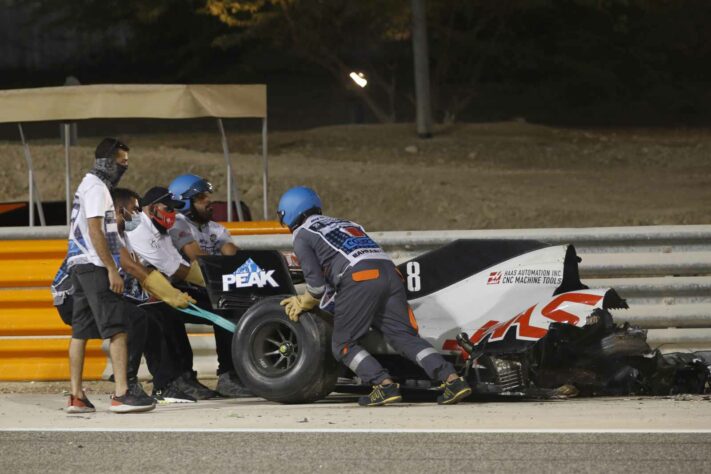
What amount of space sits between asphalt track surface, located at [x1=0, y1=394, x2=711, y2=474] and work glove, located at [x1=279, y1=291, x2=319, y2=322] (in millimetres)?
546

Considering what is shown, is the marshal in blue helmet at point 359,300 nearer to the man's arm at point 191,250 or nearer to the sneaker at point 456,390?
the sneaker at point 456,390

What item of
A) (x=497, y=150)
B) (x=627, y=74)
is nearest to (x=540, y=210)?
(x=497, y=150)

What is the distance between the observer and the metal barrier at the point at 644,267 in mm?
10141

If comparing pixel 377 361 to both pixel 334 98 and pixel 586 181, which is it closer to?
pixel 586 181

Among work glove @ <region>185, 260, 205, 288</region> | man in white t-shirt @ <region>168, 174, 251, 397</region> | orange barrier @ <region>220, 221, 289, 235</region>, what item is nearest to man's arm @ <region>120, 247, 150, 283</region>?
man in white t-shirt @ <region>168, 174, 251, 397</region>

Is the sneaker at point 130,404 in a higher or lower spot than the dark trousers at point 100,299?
lower

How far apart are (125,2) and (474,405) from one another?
27.9 meters

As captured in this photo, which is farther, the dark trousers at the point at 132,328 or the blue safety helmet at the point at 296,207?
the blue safety helmet at the point at 296,207

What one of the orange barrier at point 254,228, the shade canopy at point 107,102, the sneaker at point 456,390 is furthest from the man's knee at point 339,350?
the shade canopy at point 107,102

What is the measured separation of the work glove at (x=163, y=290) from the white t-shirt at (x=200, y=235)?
60 cm

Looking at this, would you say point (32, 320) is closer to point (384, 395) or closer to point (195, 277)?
point (195, 277)

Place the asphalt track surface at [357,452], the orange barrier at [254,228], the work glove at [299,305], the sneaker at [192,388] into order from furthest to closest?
the orange barrier at [254,228]
the sneaker at [192,388]
the work glove at [299,305]
the asphalt track surface at [357,452]

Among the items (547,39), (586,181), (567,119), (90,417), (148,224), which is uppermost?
(547,39)

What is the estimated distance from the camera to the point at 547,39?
36.2 metres
